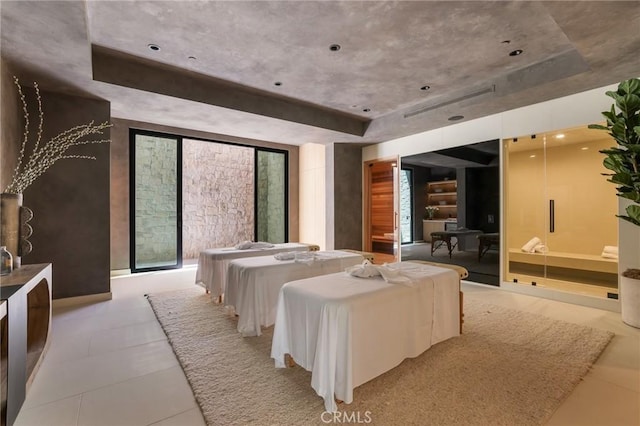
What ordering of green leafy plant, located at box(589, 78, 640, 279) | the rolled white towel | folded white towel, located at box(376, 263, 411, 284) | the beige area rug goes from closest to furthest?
the beige area rug
folded white towel, located at box(376, 263, 411, 284)
green leafy plant, located at box(589, 78, 640, 279)
the rolled white towel

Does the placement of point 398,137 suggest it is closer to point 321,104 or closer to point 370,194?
point 370,194

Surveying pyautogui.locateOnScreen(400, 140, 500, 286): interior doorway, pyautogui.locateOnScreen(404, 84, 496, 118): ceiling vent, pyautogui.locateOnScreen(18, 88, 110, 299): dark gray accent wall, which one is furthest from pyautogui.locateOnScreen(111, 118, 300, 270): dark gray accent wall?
pyautogui.locateOnScreen(400, 140, 500, 286): interior doorway

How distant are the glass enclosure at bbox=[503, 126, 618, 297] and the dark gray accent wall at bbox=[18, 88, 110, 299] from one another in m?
5.94

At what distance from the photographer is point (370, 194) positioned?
6855mm

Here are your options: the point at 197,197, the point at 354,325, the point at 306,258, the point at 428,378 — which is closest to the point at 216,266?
the point at 306,258

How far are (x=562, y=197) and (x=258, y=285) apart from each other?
206 inches

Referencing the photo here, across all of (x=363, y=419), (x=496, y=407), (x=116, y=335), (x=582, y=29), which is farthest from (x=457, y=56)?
(x=116, y=335)

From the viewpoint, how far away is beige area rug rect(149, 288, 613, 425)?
171 cm

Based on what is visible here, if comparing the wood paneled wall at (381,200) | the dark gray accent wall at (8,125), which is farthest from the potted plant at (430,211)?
the dark gray accent wall at (8,125)

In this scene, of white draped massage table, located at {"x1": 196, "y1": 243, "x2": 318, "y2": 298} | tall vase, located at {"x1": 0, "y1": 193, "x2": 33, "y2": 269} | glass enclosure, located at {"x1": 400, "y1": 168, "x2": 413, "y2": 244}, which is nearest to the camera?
tall vase, located at {"x1": 0, "y1": 193, "x2": 33, "y2": 269}

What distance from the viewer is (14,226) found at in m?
2.44

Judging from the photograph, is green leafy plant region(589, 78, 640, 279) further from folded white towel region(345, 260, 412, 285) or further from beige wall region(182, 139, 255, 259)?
beige wall region(182, 139, 255, 259)

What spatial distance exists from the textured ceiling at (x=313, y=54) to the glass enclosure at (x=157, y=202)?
3.98ft

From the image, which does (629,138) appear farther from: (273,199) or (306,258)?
(273,199)
